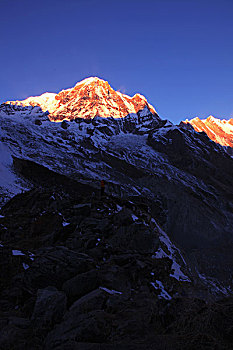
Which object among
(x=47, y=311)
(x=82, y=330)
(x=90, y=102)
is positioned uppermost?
(x=90, y=102)

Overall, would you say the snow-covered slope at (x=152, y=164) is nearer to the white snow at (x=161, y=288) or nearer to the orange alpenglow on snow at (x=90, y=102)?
the orange alpenglow on snow at (x=90, y=102)

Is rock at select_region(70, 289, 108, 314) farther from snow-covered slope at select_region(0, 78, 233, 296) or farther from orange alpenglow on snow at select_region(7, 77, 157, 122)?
orange alpenglow on snow at select_region(7, 77, 157, 122)

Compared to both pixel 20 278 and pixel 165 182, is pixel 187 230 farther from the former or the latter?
pixel 20 278

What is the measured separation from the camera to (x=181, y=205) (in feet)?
283

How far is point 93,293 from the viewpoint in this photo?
8453 millimetres

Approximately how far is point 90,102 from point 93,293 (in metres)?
164

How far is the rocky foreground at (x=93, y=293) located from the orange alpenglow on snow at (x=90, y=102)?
447ft

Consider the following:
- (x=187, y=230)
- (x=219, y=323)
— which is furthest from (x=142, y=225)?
(x=187, y=230)

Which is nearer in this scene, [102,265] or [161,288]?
[102,265]

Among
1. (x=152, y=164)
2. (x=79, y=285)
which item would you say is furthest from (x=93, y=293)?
(x=152, y=164)

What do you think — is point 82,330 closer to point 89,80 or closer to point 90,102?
point 90,102

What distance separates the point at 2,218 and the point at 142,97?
177229 mm

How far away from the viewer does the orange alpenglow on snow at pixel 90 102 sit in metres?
155

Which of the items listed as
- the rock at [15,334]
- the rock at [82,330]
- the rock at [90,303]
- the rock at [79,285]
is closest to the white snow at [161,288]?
the rock at [79,285]
